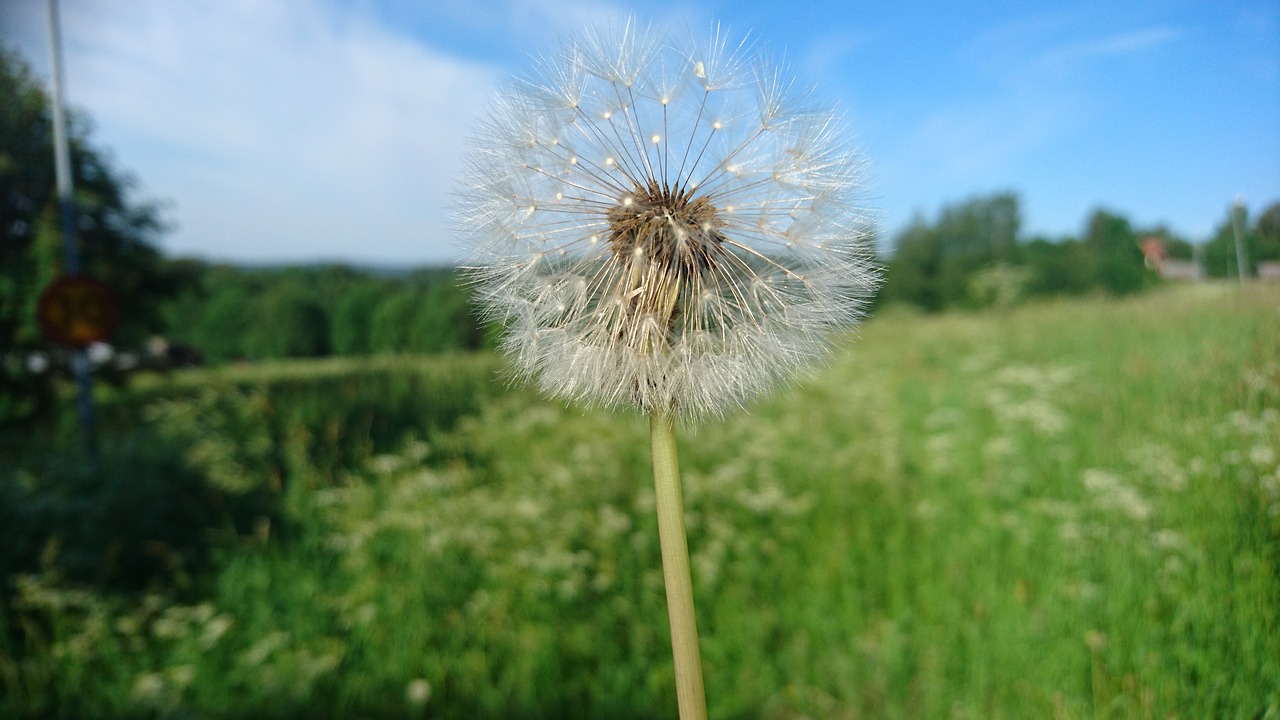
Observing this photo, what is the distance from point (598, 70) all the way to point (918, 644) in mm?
2814

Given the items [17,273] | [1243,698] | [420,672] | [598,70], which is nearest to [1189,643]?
[1243,698]

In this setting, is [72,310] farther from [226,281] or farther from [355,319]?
[355,319]

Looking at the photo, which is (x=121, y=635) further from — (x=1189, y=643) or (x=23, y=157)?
(x=1189, y=643)

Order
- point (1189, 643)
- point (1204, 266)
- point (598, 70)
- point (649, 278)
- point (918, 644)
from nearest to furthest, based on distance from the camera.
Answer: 1. point (649, 278)
2. point (598, 70)
3. point (1189, 643)
4. point (1204, 266)
5. point (918, 644)

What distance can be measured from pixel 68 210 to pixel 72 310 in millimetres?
626

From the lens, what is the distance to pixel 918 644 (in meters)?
3.11

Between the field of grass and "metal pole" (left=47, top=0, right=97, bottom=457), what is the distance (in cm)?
36

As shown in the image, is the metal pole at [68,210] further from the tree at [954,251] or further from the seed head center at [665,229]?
the tree at [954,251]

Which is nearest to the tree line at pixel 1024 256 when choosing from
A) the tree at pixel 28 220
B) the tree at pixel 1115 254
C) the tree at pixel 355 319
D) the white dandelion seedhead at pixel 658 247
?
the tree at pixel 1115 254

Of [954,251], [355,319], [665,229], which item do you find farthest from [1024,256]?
[665,229]

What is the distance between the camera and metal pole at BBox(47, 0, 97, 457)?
4.34 m

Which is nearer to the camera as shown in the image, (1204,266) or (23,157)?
(1204,266)

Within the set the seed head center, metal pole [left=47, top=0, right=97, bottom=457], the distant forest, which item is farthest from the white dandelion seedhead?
metal pole [left=47, top=0, right=97, bottom=457]

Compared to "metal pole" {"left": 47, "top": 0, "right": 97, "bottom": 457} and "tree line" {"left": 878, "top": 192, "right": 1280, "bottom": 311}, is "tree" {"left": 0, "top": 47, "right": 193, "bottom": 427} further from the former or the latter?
"tree line" {"left": 878, "top": 192, "right": 1280, "bottom": 311}
